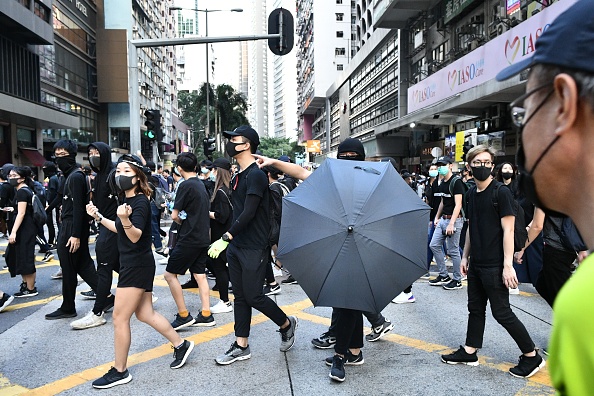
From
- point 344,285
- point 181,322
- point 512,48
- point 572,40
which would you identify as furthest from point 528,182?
point 512,48

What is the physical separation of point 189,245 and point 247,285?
1485mm

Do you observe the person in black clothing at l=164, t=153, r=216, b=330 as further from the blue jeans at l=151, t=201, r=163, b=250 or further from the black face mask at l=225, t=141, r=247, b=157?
the blue jeans at l=151, t=201, r=163, b=250

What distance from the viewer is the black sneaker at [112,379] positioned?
4055 millimetres

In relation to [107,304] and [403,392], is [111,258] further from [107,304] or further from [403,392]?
[403,392]

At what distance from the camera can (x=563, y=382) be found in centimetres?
78

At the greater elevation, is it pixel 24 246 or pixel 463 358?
pixel 24 246

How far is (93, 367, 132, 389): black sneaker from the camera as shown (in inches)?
160

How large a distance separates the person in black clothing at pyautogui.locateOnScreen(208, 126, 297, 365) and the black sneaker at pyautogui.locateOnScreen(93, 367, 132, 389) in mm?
843

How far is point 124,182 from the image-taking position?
4.32 meters

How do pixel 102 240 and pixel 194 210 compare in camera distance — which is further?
pixel 194 210

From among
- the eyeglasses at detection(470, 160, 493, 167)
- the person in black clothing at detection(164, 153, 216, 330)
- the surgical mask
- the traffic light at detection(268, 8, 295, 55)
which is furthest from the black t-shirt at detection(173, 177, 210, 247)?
the traffic light at detection(268, 8, 295, 55)

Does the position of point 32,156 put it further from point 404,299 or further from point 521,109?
point 521,109

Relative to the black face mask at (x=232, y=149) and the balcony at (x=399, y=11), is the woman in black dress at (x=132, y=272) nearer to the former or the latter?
the black face mask at (x=232, y=149)

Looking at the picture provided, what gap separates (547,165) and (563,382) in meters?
0.44
